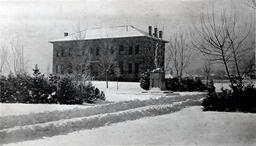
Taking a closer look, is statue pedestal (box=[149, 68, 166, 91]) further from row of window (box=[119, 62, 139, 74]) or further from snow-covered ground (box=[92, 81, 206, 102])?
row of window (box=[119, 62, 139, 74])

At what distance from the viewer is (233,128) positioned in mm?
8852

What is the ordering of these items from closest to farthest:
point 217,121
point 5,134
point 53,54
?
point 5,134, point 217,121, point 53,54

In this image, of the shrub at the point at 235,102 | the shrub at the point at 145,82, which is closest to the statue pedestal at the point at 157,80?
the shrub at the point at 145,82

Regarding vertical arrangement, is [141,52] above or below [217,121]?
above

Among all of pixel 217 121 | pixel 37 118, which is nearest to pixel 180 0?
pixel 217 121

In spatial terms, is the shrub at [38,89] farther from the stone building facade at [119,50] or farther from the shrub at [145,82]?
the stone building facade at [119,50]

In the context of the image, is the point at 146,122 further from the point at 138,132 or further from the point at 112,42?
the point at 112,42

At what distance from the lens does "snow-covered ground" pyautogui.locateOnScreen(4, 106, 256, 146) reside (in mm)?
7211

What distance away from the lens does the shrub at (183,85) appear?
29156mm

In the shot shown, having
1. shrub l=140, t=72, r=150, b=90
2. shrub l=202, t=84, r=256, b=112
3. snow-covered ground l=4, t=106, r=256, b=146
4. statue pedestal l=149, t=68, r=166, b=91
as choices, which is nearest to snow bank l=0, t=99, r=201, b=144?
snow-covered ground l=4, t=106, r=256, b=146

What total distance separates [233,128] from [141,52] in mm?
31743

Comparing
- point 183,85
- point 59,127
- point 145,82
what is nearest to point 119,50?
point 145,82

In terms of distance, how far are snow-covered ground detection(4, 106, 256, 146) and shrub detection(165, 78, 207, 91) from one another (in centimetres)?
1860

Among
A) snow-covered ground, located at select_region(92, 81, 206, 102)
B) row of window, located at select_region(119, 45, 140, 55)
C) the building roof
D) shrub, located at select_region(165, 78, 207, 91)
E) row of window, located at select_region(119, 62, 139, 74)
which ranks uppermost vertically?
the building roof
